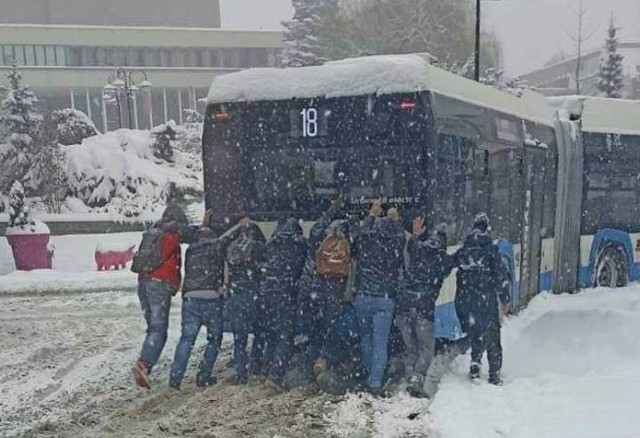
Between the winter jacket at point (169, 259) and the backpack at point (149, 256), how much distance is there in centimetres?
4

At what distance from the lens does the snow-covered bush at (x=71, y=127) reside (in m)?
28.7

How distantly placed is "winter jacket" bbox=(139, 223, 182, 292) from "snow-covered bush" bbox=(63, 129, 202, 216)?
16732mm

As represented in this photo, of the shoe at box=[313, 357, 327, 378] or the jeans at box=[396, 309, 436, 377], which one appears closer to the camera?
the jeans at box=[396, 309, 436, 377]

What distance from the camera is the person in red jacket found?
7742 millimetres

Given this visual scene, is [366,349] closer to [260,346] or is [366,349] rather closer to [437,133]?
[260,346]

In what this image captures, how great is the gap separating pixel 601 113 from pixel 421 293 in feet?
25.0

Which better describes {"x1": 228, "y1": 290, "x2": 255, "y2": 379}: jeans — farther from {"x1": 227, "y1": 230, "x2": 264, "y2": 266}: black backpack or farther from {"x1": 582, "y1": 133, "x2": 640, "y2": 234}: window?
{"x1": 582, "y1": 133, "x2": 640, "y2": 234}: window

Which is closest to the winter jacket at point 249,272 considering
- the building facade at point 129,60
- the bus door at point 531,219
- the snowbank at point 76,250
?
the bus door at point 531,219

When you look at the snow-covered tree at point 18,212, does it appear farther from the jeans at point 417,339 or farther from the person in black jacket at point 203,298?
the jeans at point 417,339

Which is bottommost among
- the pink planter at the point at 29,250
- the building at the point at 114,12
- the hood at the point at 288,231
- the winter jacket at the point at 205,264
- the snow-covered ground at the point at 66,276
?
the snow-covered ground at the point at 66,276

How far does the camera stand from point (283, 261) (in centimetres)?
731

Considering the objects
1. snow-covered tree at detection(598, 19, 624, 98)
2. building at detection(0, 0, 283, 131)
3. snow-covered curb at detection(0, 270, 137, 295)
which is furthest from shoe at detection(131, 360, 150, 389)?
building at detection(0, 0, 283, 131)

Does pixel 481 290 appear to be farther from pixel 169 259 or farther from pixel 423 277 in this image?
pixel 169 259

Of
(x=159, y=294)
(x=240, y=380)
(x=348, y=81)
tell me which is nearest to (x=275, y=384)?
(x=240, y=380)
